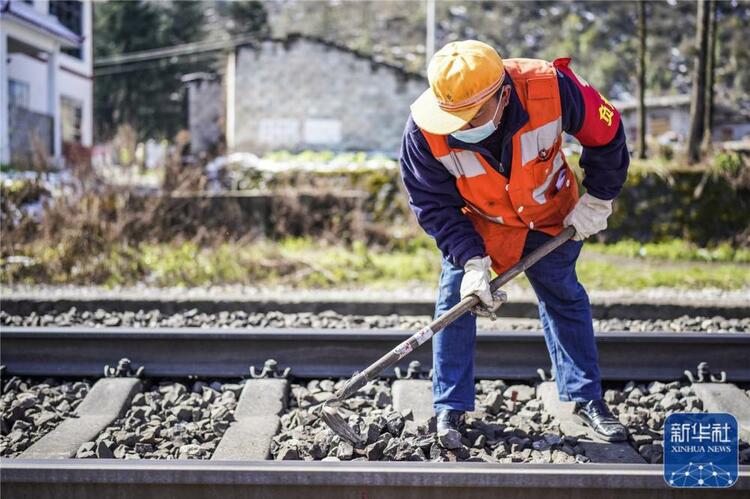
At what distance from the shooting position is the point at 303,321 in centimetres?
530

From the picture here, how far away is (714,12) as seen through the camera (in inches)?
510

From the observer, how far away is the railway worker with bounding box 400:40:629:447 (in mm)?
3152

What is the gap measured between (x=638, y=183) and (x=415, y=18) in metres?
73.9

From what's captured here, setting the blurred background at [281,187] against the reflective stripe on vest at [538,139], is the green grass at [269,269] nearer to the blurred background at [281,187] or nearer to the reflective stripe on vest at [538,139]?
the blurred background at [281,187]

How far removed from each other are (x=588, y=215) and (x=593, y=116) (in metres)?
0.46

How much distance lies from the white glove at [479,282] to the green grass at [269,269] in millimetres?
3469

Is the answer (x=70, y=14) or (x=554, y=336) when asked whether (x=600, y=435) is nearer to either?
(x=554, y=336)

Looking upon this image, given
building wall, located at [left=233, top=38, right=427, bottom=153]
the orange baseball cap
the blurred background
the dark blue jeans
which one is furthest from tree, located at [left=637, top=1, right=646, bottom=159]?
building wall, located at [left=233, top=38, right=427, bottom=153]

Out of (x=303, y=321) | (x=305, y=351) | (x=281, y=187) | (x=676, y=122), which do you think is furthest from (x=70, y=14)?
(x=676, y=122)

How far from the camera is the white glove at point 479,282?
335 cm

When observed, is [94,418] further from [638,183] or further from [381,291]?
[638,183]

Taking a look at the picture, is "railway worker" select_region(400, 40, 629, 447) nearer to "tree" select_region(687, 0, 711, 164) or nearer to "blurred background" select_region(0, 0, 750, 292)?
"blurred background" select_region(0, 0, 750, 292)

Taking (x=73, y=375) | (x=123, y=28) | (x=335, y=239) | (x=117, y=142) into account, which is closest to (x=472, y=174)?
(x=73, y=375)

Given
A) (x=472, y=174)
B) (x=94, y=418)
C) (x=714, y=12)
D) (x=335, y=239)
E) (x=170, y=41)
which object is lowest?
(x=94, y=418)
